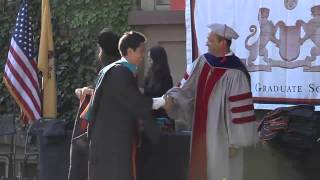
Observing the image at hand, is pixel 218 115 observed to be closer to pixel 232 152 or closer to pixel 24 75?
pixel 232 152

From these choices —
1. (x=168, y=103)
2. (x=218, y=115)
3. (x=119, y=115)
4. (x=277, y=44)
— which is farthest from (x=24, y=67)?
(x=218, y=115)

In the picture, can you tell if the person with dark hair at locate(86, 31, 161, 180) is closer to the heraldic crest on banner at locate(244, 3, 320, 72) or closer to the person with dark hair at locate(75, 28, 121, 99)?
the person with dark hair at locate(75, 28, 121, 99)

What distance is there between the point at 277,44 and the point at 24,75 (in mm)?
3059

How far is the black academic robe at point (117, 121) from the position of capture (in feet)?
17.6

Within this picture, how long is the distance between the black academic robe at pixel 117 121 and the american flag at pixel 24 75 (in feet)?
9.90

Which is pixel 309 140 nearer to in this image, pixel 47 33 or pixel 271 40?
pixel 271 40

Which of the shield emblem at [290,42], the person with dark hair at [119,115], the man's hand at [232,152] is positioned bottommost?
the man's hand at [232,152]

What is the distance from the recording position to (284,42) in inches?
298

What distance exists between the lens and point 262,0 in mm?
7637

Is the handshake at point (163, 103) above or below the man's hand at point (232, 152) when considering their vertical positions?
above

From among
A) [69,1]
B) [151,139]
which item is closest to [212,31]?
[151,139]

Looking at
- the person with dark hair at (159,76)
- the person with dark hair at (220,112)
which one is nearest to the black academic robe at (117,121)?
the person with dark hair at (220,112)

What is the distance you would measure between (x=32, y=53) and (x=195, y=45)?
80.3 inches

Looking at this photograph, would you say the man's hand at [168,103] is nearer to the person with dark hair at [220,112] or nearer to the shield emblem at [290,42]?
the person with dark hair at [220,112]
